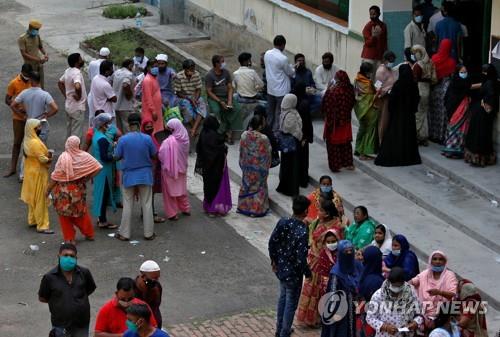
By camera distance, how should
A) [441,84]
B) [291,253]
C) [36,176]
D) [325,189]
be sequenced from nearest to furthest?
[291,253] < [325,189] < [36,176] < [441,84]

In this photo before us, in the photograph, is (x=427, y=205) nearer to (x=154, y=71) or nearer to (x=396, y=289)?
(x=154, y=71)

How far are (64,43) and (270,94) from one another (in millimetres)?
8373

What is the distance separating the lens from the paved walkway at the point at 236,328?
44.3 feet

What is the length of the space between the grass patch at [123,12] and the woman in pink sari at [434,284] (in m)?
16.6

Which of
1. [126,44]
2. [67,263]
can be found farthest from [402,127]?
[126,44]

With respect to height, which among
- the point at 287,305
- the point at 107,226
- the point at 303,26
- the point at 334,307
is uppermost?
the point at 303,26

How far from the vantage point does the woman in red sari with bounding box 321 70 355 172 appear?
17266 mm

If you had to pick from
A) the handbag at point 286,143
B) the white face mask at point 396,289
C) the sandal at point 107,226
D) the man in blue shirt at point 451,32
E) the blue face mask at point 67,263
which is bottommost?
the sandal at point 107,226

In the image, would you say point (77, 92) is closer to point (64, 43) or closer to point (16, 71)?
point (16, 71)

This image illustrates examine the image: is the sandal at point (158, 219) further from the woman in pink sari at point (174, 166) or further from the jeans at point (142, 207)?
the jeans at point (142, 207)

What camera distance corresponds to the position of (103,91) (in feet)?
60.1

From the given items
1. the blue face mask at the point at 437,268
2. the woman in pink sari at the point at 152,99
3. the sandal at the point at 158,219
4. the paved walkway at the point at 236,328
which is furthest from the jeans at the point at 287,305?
the woman in pink sari at the point at 152,99

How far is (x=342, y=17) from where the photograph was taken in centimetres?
2053

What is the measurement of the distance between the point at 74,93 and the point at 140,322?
856 centimetres
